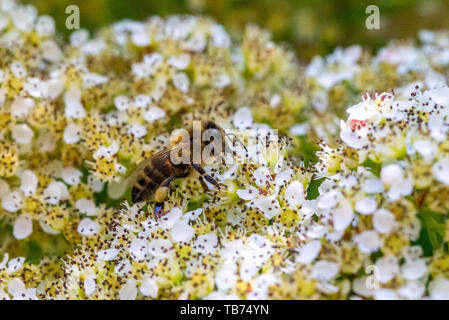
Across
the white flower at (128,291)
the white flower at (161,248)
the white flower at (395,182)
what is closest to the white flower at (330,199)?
the white flower at (395,182)

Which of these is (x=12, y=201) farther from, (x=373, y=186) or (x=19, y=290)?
(x=373, y=186)

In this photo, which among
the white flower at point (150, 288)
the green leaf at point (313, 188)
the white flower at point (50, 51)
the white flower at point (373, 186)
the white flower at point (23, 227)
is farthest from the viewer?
the white flower at point (50, 51)

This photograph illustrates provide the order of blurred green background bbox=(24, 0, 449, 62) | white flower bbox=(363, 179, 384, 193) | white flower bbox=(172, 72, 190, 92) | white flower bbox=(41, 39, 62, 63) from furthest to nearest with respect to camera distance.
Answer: blurred green background bbox=(24, 0, 449, 62), white flower bbox=(41, 39, 62, 63), white flower bbox=(172, 72, 190, 92), white flower bbox=(363, 179, 384, 193)

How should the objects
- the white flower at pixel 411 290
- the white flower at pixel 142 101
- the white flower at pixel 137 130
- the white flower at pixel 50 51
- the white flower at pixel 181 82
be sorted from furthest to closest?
the white flower at pixel 50 51 < the white flower at pixel 181 82 < the white flower at pixel 142 101 < the white flower at pixel 137 130 < the white flower at pixel 411 290

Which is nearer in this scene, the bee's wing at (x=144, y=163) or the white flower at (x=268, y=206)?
the white flower at (x=268, y=206)

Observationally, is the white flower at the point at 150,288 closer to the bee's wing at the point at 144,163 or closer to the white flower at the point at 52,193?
the bee's wing at the point at 144,163

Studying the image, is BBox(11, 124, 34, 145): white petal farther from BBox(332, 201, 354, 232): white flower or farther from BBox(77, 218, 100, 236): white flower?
BBox(332, 201, 354, 232): white flower

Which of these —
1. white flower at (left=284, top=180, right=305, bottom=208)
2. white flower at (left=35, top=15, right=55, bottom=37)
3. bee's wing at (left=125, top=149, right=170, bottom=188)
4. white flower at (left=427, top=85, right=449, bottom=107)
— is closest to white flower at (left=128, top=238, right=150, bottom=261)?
bee's wing at (left=125, top=149, right=170, bottom=188)
